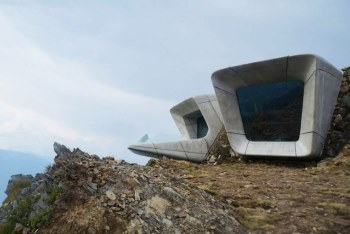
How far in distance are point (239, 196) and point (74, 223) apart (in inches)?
219

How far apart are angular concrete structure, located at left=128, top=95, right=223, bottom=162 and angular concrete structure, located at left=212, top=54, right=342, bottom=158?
5.51 metres

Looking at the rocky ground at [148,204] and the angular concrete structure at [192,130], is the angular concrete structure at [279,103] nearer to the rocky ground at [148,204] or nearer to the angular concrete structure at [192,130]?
the angular concrete structure at [192,130]

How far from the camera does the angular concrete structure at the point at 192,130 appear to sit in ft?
94.3

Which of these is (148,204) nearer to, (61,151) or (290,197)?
(61,151)

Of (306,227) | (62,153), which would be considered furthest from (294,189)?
(62,153)

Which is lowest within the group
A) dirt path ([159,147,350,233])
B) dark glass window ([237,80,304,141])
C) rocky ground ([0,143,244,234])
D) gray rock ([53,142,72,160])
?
dirt path ([159,147,350,233])

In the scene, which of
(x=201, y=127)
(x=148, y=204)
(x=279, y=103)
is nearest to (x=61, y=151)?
(x=148, y=204)

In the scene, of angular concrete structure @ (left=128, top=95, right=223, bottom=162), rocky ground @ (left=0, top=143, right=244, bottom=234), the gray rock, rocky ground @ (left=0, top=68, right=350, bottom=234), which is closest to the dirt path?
rocky ground @ (left=0, top=68, right=350, bottom=234)

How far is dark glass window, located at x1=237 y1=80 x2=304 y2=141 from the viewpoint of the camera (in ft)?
71.9

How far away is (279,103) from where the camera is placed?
75.3 ft

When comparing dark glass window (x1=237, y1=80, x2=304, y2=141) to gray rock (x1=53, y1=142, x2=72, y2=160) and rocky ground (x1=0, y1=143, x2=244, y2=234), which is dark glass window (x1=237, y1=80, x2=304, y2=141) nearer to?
rocky ground (x1=0, y1=143, x2=244, y2=234)

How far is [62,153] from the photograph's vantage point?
1088 centimetres

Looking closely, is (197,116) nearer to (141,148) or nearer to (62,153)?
(141,148)

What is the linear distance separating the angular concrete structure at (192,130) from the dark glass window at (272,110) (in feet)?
18.7
